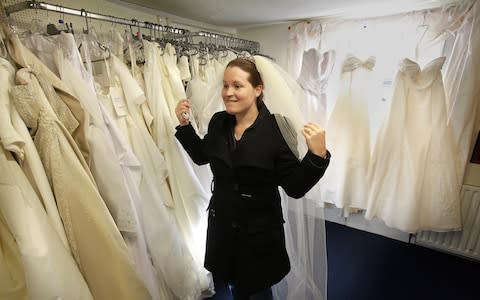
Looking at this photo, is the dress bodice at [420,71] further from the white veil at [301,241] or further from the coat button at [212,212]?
the coat button at [212,212]

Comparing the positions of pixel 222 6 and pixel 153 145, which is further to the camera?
pixel 222 6

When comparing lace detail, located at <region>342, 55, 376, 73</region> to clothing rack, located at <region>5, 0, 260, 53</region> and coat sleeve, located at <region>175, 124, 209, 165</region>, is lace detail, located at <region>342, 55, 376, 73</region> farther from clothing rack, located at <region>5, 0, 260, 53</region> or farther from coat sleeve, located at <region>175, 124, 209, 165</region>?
coat sleeve, located at <region>175, 124, 209, 165</region>

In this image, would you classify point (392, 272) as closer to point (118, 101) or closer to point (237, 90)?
point (237, 90)

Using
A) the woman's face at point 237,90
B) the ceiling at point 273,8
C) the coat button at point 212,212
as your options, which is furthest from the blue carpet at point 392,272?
the ceiling at point 273,8

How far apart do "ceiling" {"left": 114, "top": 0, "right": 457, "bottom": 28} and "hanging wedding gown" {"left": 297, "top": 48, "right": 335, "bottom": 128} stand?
28 cm

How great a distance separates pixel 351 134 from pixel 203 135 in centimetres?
107

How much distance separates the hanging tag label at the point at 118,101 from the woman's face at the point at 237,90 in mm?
412

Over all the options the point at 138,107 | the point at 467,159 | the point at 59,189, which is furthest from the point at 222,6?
the point at 467,159

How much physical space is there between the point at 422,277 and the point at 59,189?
2063 millimetres

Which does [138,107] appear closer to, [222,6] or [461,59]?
[222,6]

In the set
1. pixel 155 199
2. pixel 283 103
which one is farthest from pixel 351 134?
pixel 155 199

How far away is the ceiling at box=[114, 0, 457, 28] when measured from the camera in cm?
132

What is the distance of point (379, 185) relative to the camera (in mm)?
1598

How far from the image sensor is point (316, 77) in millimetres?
1769
